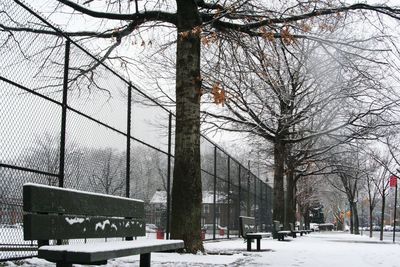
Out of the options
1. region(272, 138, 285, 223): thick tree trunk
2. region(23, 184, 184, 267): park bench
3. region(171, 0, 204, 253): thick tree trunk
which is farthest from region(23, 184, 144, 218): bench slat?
region(272, 138, 285, 223): thick tree trunk

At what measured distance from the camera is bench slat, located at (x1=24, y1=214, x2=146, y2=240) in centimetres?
441

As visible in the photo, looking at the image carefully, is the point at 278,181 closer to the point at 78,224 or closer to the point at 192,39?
the point at 192,39

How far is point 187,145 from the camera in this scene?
9.69 metres

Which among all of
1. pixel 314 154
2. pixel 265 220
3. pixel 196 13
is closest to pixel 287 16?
pixel 196 13

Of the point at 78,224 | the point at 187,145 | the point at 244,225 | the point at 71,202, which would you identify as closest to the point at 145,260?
the point at 78,224

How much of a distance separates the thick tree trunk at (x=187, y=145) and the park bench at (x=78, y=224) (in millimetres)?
2474

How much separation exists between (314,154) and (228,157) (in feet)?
39.2

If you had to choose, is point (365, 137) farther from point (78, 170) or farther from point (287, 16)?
point (78, 170)

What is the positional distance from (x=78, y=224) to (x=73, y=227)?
0.42ft

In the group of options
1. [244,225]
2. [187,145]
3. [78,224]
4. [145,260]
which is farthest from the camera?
[244,225]

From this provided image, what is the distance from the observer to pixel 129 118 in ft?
33.8

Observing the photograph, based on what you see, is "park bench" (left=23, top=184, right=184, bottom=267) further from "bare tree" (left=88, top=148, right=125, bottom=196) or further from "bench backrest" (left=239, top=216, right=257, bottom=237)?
"bench backrest" (left=239, top=216, right=257, bottom=237)

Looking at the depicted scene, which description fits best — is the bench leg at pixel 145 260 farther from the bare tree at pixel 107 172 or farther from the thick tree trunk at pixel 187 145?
the bare tree at pixel 107 172

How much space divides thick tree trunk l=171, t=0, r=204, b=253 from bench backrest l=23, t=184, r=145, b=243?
2.41 metres
